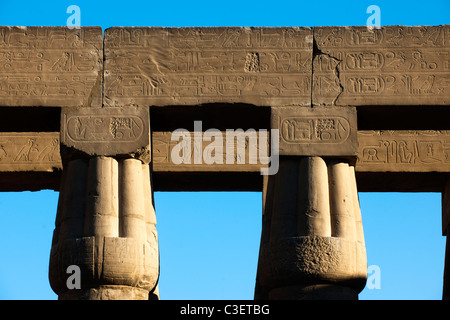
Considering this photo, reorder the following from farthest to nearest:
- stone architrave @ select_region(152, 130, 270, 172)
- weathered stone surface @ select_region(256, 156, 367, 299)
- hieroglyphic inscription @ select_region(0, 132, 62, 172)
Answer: hieroglyphic inscription @ select_region(0, 132, 62, 172)
stone architrave @ select_region(152, 130, 270, 172)
weathered stone surface @ select_region(256, 156, 367, 299)

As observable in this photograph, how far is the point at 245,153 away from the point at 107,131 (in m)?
3.23

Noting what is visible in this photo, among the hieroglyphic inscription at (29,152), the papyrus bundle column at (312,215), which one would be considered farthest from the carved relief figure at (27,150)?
the papyrus bundle column at (312,215)

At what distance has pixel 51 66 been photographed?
1286 cm

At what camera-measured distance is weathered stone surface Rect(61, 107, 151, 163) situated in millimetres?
12586

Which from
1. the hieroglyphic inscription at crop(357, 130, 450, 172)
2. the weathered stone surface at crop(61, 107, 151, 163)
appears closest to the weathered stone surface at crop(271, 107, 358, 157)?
the weathered stone surface at crop(61, 107, 151, 163)

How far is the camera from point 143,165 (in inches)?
505

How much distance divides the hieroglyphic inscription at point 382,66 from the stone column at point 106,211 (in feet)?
7.23

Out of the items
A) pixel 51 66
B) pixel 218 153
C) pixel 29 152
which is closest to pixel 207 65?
pixel 51 66

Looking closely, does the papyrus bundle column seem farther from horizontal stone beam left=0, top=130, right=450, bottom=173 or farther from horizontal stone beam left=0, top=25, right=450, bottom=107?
horizontal stone beam left=0, top=130, right=450, bottom=173

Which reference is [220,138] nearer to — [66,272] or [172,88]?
[172,88]

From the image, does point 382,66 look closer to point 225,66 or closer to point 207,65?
point 225,66

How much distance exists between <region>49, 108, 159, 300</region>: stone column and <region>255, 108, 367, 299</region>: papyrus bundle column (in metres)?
1.38
